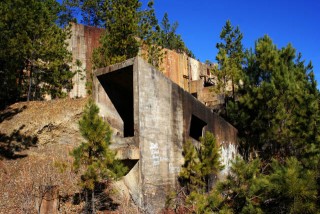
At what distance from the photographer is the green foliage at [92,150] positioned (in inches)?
301

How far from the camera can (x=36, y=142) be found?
1266cm

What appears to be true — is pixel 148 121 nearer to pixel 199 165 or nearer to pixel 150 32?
pixel 199 165

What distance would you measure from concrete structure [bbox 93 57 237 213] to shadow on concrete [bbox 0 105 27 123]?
491cm

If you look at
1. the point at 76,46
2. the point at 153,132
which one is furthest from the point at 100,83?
the point at 76,46

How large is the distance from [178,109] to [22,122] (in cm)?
671

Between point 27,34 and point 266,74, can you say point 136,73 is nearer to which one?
point 266,74

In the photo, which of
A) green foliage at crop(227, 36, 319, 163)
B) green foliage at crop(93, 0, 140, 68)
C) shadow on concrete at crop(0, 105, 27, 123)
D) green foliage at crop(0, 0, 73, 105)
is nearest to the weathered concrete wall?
green foliage at crop(0, 0, 73, 105)

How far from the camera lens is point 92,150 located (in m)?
7.86

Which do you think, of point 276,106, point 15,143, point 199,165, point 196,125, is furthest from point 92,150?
point 276,106

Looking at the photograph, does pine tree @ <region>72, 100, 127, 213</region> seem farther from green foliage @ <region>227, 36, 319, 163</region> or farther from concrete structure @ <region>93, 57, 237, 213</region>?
green foliage @ <region>227, 36, 319, 163</region>

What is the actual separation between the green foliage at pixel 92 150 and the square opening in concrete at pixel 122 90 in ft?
12.7

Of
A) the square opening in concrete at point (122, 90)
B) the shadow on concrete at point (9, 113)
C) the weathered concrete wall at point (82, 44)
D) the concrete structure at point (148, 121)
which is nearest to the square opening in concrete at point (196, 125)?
the concrete structure at point (148, 121)

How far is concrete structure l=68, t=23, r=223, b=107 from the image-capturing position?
74.0 feet

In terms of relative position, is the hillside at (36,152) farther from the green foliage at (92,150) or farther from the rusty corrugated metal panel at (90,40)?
the rusty corrugated metal panel at (90,40)
